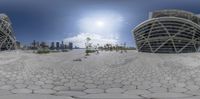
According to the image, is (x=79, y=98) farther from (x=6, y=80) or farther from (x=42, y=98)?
(x=6, y=80)

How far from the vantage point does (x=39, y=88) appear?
607cm

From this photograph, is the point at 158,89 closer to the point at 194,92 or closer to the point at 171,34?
the point at 194,92

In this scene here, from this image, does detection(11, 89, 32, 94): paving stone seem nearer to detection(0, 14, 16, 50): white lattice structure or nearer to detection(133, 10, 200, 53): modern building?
detection(133, 10, 200, 53): modern building

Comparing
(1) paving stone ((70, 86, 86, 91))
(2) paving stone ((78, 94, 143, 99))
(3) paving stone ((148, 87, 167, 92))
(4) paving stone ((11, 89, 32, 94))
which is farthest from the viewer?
(1) paving stone ((70, 86, 86, 91))

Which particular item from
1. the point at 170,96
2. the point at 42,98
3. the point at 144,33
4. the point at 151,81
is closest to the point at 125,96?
the point at 170,96

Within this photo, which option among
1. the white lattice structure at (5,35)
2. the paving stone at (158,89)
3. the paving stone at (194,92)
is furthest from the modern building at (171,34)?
the paving stone at (194,92)

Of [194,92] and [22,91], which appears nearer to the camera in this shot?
[194,92]

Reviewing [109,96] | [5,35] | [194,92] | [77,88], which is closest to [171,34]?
[194,92]

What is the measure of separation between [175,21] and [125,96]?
173 ft

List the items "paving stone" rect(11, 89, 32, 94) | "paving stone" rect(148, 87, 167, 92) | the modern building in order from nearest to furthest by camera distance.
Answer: "paving stone" rect(11, 89, 32, 94), "paving stone" rect(148, 87, 167, 92), the modern building

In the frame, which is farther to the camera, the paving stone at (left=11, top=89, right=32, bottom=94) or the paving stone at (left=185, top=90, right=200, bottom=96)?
the paving stone at (left=11, top=89, right=32, bottom=94)

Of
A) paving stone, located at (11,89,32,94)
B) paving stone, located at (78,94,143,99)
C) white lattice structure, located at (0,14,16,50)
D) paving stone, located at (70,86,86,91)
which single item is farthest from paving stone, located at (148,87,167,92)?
white lattice structure, located at (0,14,16,50)

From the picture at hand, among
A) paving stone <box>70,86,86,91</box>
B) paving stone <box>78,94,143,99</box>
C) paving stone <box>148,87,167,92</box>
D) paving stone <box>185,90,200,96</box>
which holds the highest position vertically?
paving stone <box>185,90,200,96</box>

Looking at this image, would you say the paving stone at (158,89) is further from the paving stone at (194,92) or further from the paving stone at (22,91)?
the paving stone at (22,91)
